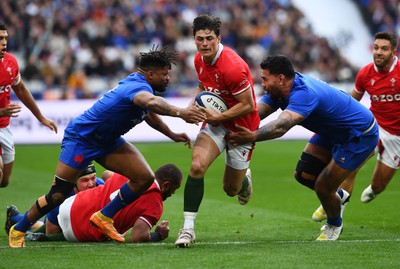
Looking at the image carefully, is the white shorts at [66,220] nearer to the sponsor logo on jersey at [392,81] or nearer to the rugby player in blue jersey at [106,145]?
the rugby player in blue jersey at [106,145]

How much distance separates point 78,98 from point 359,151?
15123 millimetres

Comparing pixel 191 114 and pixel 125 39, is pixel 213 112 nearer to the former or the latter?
pixel 191 114

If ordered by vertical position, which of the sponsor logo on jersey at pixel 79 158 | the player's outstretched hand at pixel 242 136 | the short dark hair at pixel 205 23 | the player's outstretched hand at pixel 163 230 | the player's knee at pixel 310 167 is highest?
the short dark hair at pixel 205 23

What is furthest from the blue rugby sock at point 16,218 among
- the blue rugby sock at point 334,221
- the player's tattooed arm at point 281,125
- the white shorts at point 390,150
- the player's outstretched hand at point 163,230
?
the white shorts at point 390,150

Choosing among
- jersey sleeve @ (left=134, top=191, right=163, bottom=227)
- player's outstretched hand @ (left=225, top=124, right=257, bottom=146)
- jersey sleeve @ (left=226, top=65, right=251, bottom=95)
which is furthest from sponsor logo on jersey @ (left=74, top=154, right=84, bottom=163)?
jersey sleeve @ (left=226, top=65, right=251, bottom=95)

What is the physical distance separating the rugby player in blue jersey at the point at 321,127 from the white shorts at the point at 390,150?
1.93m

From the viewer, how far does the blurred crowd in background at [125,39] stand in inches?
993

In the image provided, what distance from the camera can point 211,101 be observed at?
930 centimetres

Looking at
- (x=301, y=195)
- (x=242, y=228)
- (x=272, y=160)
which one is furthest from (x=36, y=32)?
(x=242, y=228)

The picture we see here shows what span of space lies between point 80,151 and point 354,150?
10.3ft

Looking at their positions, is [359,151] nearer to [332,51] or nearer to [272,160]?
[272,160]

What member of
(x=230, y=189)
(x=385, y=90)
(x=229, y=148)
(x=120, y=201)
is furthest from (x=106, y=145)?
(x=385, y=90)

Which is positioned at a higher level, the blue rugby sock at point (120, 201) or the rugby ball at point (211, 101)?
the rugby ball at point (211, 101)

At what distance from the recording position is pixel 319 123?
9.45 meters
